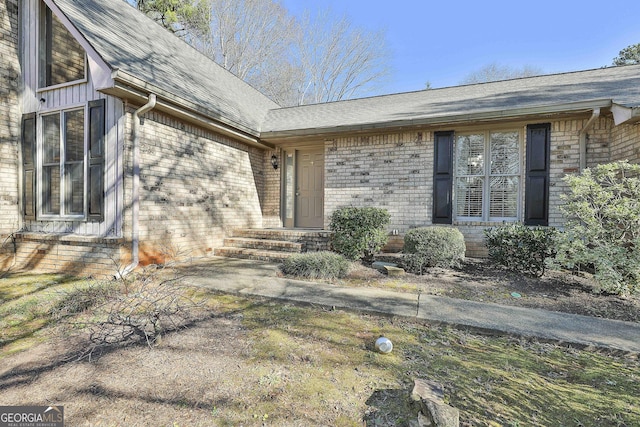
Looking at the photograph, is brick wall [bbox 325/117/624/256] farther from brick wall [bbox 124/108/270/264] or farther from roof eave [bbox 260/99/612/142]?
brick wall [bbox 124/108/270/264]

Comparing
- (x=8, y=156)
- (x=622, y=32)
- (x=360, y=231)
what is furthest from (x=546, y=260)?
(x=622, y=32)

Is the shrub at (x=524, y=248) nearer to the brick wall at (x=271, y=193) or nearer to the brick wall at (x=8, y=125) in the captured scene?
the brick wall at (x=271, y=193)

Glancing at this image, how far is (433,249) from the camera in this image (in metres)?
5.41

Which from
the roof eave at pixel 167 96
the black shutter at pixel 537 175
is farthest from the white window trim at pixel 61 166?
the black shutter at pixel 537 175

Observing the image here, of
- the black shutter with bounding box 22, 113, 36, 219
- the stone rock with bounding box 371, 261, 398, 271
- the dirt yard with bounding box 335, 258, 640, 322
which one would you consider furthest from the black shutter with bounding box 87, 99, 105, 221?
the stone rock with bounding box 371, 261, 398, 271

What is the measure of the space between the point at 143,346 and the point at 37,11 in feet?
22.6

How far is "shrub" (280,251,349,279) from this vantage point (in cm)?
504

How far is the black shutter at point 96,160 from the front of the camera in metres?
4.93

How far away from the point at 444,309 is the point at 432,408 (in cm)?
210

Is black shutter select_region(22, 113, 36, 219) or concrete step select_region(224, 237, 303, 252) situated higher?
black shutter select_region(22, 113, 36, 219)

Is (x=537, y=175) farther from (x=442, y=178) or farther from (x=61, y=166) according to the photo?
(x=61, y=166)

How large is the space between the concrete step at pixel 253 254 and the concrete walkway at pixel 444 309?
43.6 inches

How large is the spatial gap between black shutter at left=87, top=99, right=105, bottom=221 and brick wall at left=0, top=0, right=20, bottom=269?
188 cm

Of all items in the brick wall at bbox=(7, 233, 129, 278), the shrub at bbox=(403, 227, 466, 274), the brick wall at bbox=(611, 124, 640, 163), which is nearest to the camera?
the brick wall at bbox=(7, 233, 129, 278)
